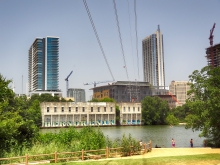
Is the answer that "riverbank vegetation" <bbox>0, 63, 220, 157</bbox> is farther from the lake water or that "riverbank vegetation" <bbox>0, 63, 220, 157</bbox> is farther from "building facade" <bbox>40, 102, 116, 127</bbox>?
"building facade" <bbox>40, 102, 116, 127</bbox>

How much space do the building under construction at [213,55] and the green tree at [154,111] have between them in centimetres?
9227

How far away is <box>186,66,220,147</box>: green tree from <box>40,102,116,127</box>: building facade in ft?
188

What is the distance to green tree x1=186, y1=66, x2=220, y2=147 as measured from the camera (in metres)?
30.6

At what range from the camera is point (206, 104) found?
1283 inches

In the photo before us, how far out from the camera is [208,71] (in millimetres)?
34219

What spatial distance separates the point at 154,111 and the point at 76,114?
26927 mm

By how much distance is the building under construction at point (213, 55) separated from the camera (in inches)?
7246

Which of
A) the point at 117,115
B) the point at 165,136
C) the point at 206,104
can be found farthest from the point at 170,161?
the point at 117,115

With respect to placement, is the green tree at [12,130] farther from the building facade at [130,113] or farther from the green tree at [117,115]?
the building facade at [130,113]

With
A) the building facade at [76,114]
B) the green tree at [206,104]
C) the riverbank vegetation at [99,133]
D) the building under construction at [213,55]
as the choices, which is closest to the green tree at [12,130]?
the riverbank vegetation at [99,133]

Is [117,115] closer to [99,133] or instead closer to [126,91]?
[126,91]

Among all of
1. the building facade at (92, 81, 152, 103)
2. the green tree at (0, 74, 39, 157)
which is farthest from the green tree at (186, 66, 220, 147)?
the building facade at (92, 81, 152, 103)

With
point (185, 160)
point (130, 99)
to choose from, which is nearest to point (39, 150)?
point (185, 160)

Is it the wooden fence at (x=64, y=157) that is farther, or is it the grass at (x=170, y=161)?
the wooden fence at (x=64, y=157)
